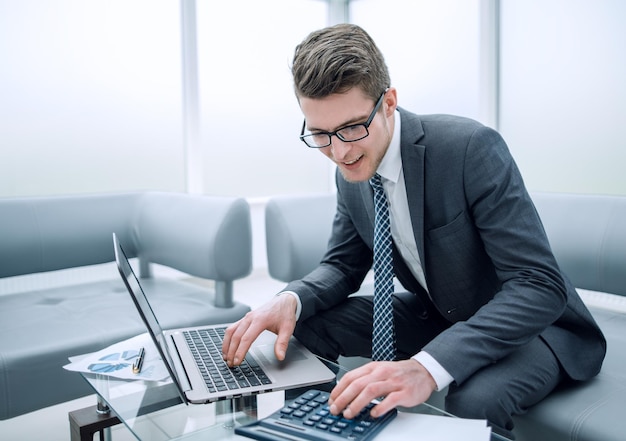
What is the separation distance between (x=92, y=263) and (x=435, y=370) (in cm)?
185

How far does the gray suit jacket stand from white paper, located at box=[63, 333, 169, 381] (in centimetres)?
37

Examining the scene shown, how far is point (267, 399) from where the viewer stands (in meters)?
1.00

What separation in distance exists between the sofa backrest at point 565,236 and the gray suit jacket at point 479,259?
54cm

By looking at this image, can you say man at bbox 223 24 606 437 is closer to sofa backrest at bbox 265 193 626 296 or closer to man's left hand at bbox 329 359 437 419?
Answer: man's left hand at bbox 329 359 437 419

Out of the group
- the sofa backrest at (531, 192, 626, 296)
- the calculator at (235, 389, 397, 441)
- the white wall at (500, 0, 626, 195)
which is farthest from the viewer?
the white wall at (500, 0, 626, 195)

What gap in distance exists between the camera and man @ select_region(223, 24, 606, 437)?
104 centimetres

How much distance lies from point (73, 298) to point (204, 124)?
6.57ft

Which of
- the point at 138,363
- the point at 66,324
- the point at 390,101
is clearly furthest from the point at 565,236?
the point at 66,324

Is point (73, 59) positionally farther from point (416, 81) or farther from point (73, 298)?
point (416, 81)

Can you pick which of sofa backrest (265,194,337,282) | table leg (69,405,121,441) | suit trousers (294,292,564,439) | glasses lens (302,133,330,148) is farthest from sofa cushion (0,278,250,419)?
glasses lens (302,133,330,148)

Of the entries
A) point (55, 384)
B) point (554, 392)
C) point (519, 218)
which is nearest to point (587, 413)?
point (554, 392)

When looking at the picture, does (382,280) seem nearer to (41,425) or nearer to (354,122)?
(354,122)

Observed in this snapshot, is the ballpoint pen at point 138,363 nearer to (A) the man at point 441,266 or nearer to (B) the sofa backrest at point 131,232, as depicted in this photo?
(A) the man at point 441,266

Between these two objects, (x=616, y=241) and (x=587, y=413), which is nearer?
(x=587, y=413)
